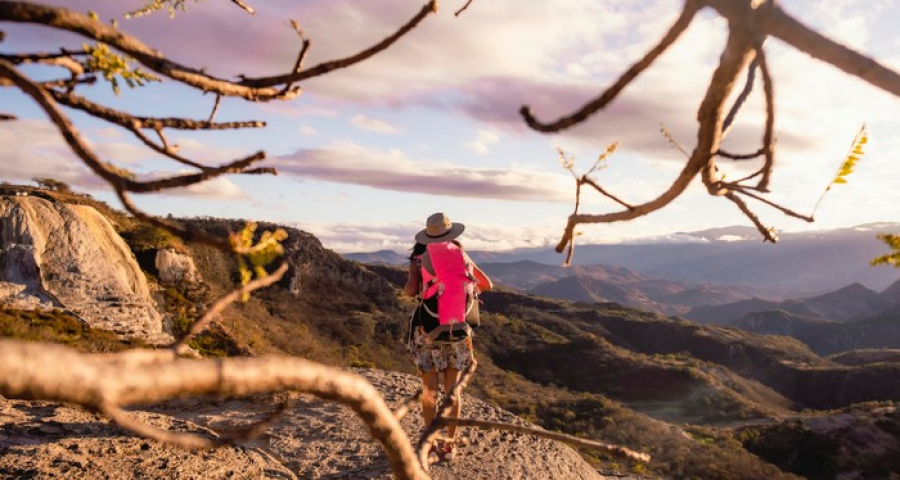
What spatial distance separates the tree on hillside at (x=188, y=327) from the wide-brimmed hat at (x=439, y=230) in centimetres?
353

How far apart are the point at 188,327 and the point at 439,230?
4.33 meters

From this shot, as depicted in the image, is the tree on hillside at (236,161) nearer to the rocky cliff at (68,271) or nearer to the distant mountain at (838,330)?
the rocky cliff at (68,271)

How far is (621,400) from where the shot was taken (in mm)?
36781

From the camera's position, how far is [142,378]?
784 mm

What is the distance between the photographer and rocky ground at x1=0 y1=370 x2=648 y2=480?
4496mm

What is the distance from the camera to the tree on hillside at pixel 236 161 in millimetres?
740

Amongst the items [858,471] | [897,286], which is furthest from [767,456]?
[897,286]

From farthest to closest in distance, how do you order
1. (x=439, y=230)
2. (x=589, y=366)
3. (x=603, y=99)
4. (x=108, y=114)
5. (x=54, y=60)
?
(x=589, y=366), (x=439, y=230), (x=54, y=60), (x=108, y=114), (x=603, y=99)

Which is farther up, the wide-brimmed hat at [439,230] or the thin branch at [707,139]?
the thin branch at [707,139]

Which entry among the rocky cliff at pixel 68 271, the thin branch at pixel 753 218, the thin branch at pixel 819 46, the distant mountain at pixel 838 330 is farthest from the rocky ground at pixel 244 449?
the distant mountain at pixel 838 330

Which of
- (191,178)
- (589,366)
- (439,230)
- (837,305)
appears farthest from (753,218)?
(837,305)

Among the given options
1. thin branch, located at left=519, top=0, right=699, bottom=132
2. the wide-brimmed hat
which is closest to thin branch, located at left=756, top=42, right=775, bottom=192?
thin branch, located at left=519, top=0, right=699, bottom=132

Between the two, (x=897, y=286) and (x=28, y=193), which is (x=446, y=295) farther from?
(x=897, y=286)

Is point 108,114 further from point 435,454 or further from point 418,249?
point 435,454
